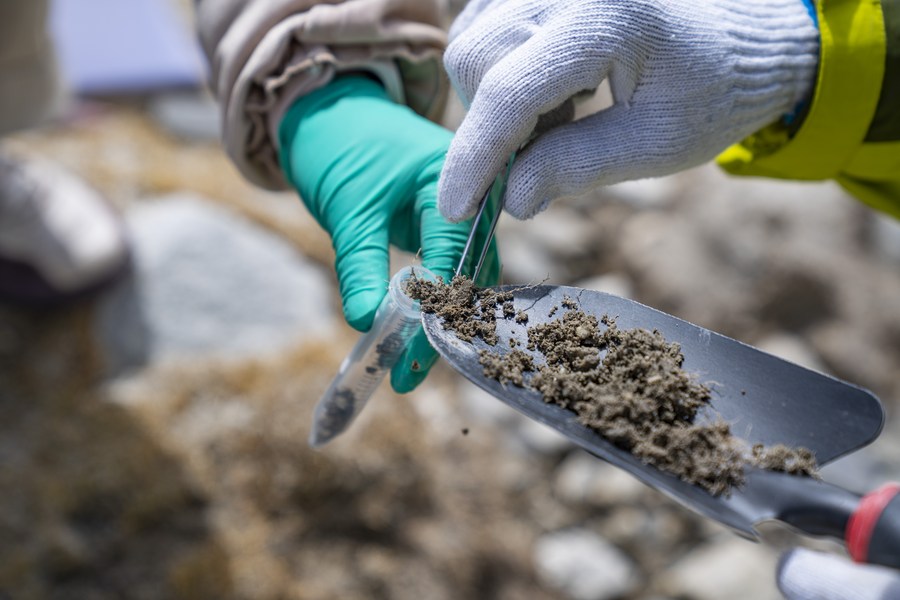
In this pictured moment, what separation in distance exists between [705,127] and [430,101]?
585 millimetres

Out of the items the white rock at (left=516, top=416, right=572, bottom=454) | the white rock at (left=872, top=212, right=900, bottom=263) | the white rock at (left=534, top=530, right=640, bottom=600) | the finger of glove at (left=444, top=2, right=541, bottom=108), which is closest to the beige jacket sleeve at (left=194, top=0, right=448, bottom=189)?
the finger of glove at (left=444, top=2, right=541, bottom=108)

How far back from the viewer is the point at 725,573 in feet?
7.34

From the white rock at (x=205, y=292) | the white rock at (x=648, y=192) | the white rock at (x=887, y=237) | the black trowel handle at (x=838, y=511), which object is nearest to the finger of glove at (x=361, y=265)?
the black trowel handle at (x=838, y=511)

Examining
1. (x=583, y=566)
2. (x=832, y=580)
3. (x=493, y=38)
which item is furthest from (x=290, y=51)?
(x=583, y=566)

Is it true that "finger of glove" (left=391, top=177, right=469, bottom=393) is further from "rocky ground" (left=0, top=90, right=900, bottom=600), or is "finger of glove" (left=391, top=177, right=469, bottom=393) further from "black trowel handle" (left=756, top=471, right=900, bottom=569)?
"rocky ground" (left=0, top=90, right=900, bottom=600)

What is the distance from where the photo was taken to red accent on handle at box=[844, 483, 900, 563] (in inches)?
45.0

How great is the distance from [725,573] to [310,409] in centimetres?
129

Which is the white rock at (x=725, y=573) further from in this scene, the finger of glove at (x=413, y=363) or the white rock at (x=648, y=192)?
the finger of glove at (x=413, y=363)

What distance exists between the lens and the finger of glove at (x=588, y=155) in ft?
3.76

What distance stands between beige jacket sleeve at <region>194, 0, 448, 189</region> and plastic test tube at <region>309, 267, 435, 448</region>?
19.2 inches

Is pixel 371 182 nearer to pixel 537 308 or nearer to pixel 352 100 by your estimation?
pixel 352 100

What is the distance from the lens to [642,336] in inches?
41.6

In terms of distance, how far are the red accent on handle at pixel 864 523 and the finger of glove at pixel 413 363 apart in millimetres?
668

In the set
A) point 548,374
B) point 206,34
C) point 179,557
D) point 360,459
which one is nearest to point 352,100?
point 206,34
